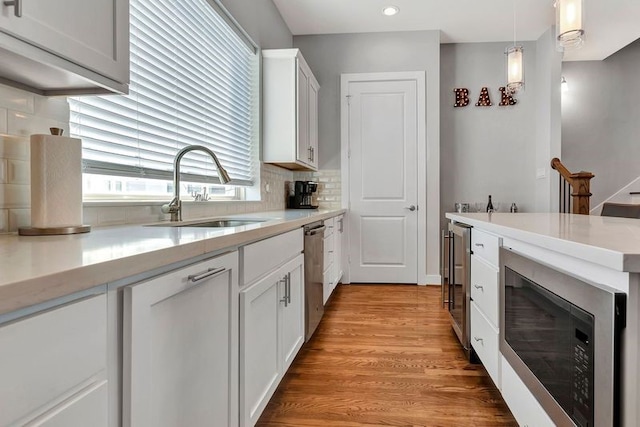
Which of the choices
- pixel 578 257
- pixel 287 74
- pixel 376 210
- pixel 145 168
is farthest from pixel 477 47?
pixel 578 257

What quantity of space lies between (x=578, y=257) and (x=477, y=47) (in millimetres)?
4742

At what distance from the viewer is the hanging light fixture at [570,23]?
2.32 metres

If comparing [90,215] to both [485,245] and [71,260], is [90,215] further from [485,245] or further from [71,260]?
[485,245]

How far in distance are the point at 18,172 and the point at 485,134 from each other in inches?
190

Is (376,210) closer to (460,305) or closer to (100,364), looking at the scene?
(460,305)

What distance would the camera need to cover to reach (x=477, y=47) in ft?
16.5

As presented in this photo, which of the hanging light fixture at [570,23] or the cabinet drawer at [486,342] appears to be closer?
the cabinet drawer at [486,342]

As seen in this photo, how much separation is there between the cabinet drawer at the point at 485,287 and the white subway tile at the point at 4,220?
5.75 feet

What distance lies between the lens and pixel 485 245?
203 cm

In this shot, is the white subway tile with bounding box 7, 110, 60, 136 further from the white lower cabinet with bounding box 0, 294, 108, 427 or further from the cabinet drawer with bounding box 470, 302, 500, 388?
the cabinet drawer with bounding box 470, 302, 500, 388

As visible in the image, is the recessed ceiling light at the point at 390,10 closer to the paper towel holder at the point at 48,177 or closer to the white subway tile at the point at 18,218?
the paper towel holder at the point at 48,177

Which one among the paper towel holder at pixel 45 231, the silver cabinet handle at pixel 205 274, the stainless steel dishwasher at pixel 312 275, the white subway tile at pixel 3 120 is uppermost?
the white subway tile at pixel 3 120

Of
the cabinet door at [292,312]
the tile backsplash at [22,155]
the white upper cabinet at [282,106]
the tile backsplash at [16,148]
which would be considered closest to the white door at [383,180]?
the white upper cabinet at [282,106]

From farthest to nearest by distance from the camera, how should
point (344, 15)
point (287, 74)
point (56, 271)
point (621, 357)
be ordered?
1. point (344, 15)
2. point (287, 74)
3. point (621, 357)
4. point (56, 271)
